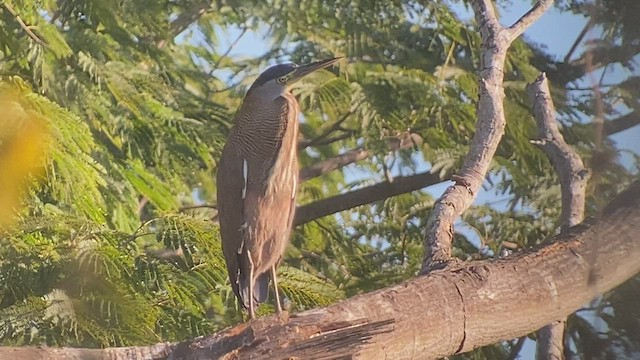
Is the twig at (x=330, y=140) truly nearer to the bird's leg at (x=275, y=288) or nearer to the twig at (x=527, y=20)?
the bird's leg at (x=275, y=288)

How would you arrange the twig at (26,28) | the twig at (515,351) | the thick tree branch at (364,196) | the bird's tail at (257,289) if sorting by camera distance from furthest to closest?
the thick tree branch at (364,196) → the twig at (26,28) → the twig at (515,351) → the bird's tail at (257,289)

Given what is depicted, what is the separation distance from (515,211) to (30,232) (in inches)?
72.8

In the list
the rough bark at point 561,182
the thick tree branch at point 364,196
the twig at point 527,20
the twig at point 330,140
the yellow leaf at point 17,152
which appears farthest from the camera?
the twig at point 330,140

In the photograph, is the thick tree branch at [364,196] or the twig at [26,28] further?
the thick tree branch at [364,196]

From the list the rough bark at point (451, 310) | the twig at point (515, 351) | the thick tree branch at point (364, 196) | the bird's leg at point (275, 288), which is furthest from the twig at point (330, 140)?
the rough bark at point (451, 310)

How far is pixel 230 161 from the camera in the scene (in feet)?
10.1

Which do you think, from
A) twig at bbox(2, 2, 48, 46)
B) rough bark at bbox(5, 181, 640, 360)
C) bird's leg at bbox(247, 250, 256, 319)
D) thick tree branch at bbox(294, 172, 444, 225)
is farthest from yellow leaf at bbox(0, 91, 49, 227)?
thick tree branch at bbox(294, 172, 444, 225)

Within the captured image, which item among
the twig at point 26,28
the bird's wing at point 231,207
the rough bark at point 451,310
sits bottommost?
the rough bark at point 451,310

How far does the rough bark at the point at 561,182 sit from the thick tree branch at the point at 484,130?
112mm

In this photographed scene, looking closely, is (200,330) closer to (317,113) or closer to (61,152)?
(61,152)

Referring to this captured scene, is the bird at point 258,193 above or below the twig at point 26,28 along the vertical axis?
below

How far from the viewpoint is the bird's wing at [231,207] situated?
2.93m

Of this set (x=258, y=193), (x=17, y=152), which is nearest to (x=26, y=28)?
(x=17, y=152)

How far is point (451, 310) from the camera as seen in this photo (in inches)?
83.3
